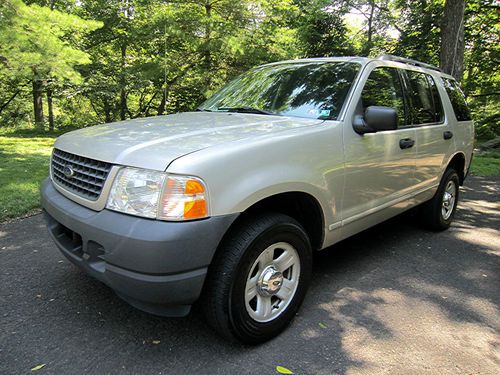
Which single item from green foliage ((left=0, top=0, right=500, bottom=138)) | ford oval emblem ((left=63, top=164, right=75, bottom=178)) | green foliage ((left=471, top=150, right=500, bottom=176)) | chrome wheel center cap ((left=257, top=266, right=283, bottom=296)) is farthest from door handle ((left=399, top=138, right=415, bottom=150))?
green foliage ((left=471, top=150, right=500, bottom=176))

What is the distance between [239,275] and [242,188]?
1.66 ft

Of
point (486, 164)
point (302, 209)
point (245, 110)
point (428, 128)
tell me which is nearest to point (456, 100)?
point (428, 128)

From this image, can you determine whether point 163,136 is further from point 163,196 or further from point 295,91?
point 295,91

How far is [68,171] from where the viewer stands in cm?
255

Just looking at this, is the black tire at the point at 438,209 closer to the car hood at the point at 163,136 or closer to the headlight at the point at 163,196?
the car hood at the point at 163,136

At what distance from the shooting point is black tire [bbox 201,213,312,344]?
2.19 metres

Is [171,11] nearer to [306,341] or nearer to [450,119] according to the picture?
[450,119]

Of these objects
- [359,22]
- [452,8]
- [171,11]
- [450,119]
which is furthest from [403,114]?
Answer: [359,22]

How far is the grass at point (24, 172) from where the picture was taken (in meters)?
5.07

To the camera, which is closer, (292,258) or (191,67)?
(292,258)

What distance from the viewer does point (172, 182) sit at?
200 cm

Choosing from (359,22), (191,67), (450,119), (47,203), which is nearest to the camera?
(47,203)

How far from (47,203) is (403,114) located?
3.15 metres

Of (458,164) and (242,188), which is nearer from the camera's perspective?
(242,188)
